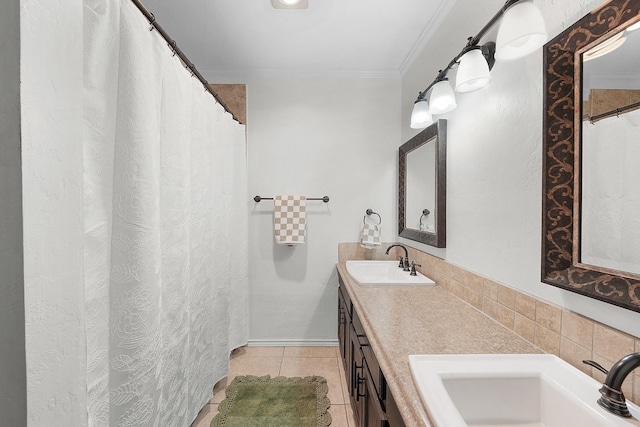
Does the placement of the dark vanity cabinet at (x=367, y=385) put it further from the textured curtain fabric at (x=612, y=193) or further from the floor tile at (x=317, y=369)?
the textured curtain fabric at (x=612, y=193)

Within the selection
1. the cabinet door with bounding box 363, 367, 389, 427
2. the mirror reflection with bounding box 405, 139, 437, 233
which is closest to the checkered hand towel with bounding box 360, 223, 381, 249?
the mirror reflection with bounding box 405, 139, 437, 233

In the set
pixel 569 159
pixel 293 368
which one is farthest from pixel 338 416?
pixel 569 159

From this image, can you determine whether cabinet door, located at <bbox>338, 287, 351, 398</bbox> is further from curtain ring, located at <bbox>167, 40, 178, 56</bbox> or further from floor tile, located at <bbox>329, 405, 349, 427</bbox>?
curtain ring, located at <bbox>167, 40, 178, 56</bbox>

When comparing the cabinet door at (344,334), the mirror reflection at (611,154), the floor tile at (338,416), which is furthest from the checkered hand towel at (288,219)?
the mirror reflection at (611,154)

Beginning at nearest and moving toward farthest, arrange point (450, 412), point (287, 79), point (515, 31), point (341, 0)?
point (450, 412) < point (515, 31) < point (341, 0) < point (287, 79)

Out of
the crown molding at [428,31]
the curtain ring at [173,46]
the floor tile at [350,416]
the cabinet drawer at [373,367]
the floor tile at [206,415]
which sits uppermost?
the crown molding at [428,31]

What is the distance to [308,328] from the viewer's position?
8.33 ft

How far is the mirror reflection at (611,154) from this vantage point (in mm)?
685

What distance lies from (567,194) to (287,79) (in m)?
2.25

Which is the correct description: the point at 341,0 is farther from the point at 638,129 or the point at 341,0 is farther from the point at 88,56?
the point at 638,129

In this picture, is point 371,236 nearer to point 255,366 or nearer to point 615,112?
point 255,366

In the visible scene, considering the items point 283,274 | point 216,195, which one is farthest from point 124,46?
point 283,274

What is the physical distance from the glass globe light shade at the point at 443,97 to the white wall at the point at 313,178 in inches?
39.6

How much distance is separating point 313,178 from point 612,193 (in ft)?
6.49
